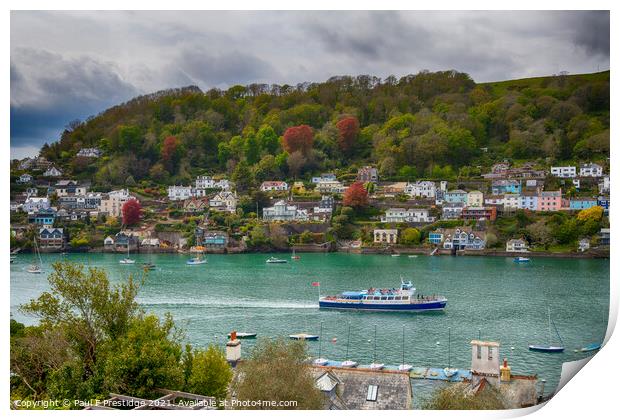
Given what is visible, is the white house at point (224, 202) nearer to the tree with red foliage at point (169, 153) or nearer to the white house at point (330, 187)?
the tree with red foliage at point (169, 153)

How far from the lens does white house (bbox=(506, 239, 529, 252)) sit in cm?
1698

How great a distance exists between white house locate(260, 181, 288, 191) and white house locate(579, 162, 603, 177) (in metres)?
7.58

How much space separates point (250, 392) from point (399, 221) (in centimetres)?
1330

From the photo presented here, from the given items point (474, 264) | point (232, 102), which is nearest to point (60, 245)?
point (232, 102)

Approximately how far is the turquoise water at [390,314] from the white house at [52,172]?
6.45ft

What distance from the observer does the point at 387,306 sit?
39.0 feet

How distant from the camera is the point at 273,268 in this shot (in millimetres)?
15930

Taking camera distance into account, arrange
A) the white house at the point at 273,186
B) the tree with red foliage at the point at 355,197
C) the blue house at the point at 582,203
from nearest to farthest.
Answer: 1. the blue house at the point at 582,203
2. the tree with red foliage at the point at 355,197
3. the white house at the point at 273,186

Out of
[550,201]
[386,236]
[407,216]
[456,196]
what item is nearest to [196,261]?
[386,236]

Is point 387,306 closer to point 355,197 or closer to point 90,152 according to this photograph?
point 355,197

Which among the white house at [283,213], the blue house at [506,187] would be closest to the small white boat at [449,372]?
the blue house at [506,187]

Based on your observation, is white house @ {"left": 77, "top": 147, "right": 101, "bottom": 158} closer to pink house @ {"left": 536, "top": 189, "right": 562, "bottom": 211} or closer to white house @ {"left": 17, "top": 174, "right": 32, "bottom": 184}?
white house @ {"left": 17, "top": 174, "right": 32, "bottom": 184}

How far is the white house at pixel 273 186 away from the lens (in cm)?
2028

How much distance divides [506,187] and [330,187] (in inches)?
183
